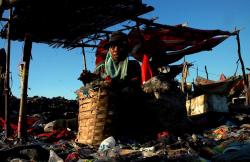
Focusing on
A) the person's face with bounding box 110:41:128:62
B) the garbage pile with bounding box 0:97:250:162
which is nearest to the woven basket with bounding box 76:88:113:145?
the garbage pile with bounding box 0:97:250:162

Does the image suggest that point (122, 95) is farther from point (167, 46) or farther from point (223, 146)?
point (167, 46)

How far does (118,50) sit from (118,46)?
7cm

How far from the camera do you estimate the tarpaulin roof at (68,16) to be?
5.96 meters

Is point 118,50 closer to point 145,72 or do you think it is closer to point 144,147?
point 145,72

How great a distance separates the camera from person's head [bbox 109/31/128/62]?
237 inches

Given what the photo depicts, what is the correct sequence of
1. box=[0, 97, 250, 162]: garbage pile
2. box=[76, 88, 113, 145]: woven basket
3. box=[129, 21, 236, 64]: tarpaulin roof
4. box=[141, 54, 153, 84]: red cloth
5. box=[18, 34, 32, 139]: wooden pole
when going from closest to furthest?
box=[0, 97, 250, 162]: garbage pile, box=[76, 88, 113, 145]: woven basket, box=[18, 34, 32, 139]: wooden pole, box=[141, 54, 153, 84]: red cloth, box=[129, 21, 236, 64]: tarpaulin roof

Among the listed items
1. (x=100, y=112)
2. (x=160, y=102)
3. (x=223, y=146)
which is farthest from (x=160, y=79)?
(x=223, y=146)

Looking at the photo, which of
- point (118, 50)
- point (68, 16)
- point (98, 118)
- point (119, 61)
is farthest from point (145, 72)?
point (68, 16)

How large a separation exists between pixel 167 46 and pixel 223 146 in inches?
230

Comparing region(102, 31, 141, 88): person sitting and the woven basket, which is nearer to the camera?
the woven basket

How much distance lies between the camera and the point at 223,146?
14.0 ft

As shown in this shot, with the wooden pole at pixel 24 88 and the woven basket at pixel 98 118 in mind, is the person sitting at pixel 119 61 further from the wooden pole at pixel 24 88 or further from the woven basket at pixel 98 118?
the wooden pole at pixel 24 88

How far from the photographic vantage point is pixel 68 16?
6668 mm

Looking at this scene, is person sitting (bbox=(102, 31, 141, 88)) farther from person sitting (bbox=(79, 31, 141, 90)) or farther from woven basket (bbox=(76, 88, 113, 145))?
woven basket (bbox=(76, 88, 113, 145))
